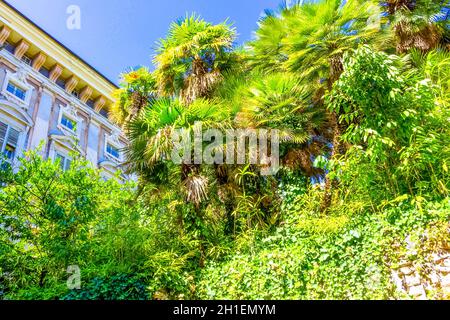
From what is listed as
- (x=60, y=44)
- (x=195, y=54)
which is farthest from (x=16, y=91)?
(x=195, y=54)

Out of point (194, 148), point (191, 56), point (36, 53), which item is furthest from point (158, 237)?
point (36, 53)

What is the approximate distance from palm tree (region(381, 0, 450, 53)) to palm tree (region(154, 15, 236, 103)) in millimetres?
3380

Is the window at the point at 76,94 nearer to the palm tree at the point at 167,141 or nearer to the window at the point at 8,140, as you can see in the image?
the window at the point at 8,140

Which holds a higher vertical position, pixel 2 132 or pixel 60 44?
pixel 60 44

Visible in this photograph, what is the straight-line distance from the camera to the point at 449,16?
24.3 ft

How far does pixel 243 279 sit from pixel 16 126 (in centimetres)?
1320

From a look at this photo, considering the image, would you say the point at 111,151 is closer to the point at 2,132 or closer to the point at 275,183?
the point at 2,132

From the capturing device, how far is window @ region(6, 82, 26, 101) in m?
15.1

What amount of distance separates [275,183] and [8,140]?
1194cm

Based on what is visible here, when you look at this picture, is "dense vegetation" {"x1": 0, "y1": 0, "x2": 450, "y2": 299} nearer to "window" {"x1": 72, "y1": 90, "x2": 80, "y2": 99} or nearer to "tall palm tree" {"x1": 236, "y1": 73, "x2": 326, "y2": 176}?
"tall palm tree" {"x1": 236, "y1": 73, "x2": 326, "y2": 176}

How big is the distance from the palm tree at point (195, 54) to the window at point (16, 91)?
33.4 ft

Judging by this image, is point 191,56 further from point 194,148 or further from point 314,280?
point 314,280

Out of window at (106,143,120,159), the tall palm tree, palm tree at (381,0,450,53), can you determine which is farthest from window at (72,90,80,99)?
palm tree at (381,0,450,53)

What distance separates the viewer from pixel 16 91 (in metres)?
15.4
